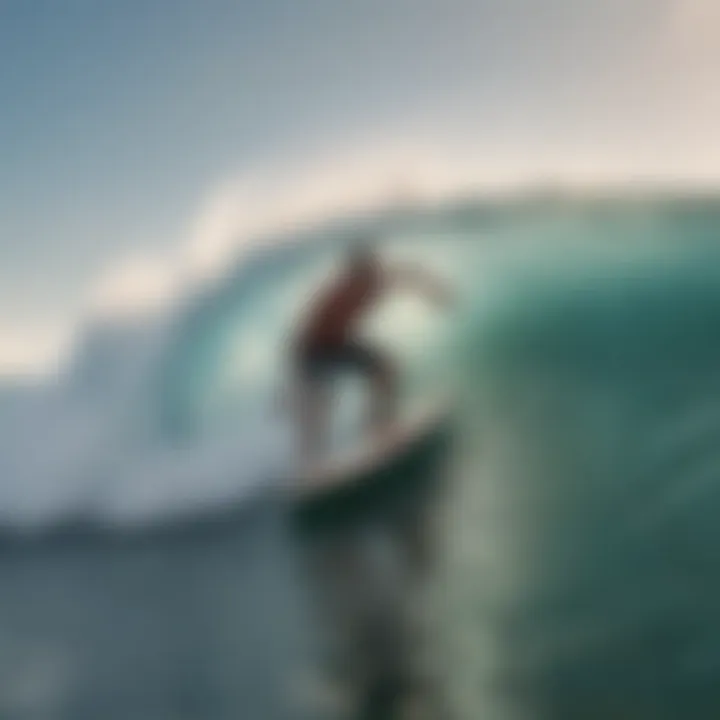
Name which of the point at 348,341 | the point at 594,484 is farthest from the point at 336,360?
the point at 594,484

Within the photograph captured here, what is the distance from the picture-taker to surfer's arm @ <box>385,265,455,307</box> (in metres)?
1.16

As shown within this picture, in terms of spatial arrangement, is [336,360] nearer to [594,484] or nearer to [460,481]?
[460,481]

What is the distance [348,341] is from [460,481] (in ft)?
0.64

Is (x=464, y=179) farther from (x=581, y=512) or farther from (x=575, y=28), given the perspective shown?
(x=581, y=512)

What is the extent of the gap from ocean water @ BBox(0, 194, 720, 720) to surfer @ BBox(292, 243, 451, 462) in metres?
0.02

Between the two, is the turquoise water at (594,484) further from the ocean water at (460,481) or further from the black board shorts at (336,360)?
the black board shorts at (336,360)

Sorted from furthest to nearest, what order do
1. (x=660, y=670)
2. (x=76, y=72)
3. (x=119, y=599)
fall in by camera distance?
(x=76, y=72), (x=119, y=599), (x=660, y=670)

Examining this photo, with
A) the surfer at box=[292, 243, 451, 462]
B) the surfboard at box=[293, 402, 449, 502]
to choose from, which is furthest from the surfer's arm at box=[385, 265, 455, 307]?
the surfboard at box=[293, 402, 449, 502]

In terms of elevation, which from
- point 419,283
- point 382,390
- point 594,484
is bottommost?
point 594,484

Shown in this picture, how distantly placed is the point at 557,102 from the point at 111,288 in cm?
55

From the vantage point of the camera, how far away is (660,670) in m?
1.05

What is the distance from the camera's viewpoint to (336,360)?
1159mm

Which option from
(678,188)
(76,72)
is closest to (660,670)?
(678,188)

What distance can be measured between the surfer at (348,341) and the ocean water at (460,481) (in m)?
0.02
